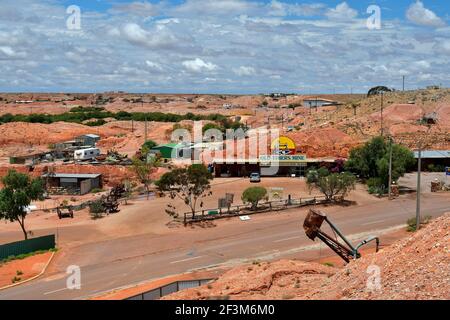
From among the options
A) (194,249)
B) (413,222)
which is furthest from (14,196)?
(413,222)

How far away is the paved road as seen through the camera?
81.7ft

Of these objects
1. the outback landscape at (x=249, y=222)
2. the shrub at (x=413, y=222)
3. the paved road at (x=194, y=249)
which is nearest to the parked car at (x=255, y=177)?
the outback landscape at (x=249, y=222)

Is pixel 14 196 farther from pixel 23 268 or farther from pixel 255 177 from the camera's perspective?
pixel 255 177

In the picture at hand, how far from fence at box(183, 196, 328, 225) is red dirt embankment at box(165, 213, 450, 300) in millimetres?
17784

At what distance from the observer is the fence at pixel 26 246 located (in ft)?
97.7

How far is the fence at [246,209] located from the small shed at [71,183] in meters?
18.3

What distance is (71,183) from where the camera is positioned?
54219 mm

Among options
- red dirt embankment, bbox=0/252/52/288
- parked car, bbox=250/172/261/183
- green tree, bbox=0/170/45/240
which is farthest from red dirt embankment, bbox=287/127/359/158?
red dirt embankment, bbox=0/252/52/288

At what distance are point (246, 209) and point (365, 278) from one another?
26.5m

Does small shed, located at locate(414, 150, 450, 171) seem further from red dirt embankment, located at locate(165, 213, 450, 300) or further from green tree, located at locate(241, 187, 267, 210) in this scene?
red dirt embankment, located at locate(165, 213, 450, 300)

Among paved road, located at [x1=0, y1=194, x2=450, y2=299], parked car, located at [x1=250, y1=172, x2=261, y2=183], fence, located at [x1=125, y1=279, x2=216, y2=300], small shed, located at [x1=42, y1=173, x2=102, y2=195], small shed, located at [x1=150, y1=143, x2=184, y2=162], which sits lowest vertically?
paved road, located at [x1=0, y1=194, x2=450, y2=299]

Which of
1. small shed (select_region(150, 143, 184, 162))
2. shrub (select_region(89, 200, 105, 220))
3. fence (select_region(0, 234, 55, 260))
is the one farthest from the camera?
small shed (select_region(150, 143, 184, 162))

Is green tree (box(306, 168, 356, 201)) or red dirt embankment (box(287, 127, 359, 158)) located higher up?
red dirt embankment (box(287, 127, 359, 158))
